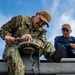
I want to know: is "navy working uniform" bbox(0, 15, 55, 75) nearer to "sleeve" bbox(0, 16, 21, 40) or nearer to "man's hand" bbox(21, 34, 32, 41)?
"sleeve" bbox(0, 16, 21, 40)

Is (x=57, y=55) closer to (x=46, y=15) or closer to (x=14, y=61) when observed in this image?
(x=46, y=15)

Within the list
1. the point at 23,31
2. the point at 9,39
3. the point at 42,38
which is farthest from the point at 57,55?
the point at 9,39

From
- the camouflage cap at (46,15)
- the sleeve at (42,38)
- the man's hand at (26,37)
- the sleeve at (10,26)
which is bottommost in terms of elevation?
the man's hand at (26,37)

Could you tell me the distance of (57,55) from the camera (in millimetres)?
5223

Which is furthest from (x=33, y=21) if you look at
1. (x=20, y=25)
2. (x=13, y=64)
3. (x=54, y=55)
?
(x=13, y=64)

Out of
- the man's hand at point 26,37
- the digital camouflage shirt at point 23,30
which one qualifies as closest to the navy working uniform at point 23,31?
the digital camouflage shirt at point 23,30

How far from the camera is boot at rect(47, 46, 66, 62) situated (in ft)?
17.0

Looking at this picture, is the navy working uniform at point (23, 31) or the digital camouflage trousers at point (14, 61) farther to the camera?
the navy working uniform at point (23, 31)

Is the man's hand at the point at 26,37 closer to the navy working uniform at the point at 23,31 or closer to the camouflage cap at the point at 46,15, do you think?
the navy working uniform at the point at 23,31

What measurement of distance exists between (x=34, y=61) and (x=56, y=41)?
1.36 m

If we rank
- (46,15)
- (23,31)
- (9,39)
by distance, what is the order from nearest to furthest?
(9,39)
(23,31)
(46,15)

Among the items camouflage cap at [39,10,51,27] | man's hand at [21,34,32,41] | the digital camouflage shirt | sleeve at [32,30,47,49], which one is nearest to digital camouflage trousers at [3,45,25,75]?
man's hand at [21,34,32,41]

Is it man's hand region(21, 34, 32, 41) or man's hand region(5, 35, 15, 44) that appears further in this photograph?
man's hand region(5, 35, 15, 44)

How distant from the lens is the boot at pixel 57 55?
5.18m
